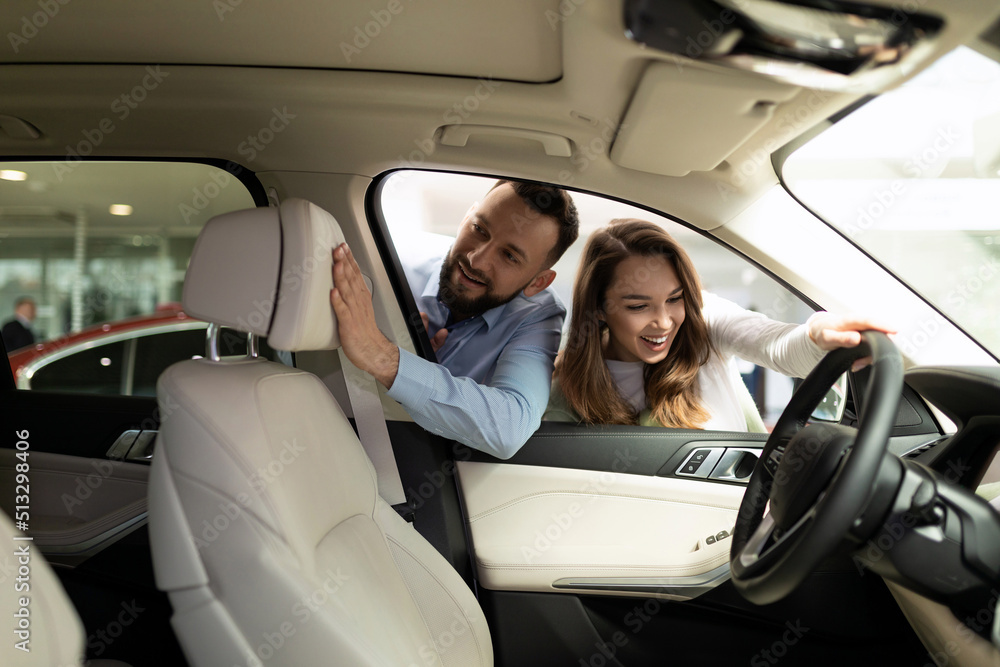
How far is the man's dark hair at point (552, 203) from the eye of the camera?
1807mm

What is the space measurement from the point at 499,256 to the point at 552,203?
0.20 m

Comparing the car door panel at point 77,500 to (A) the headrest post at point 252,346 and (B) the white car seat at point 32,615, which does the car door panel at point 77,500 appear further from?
(B) the white car seat at point 32,615

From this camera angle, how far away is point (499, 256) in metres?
1.84

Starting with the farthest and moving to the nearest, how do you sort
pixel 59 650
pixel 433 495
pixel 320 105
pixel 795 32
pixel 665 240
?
pixel 665 240, pixel 433 495, pixel 320 105, pixel 795 32, pixel 59 650

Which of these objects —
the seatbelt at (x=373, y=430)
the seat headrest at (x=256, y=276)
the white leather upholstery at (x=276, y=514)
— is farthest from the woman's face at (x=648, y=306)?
the seat headrest at (x=256, y=276)

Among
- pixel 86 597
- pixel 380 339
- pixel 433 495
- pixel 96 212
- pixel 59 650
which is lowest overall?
pixel 86 597

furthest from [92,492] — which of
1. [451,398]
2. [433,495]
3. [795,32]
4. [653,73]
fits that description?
[795,32]

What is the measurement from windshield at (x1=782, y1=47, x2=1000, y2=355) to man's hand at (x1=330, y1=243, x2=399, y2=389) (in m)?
0.97

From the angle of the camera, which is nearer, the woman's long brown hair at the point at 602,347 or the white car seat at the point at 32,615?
the white car seat at the point at 32,615

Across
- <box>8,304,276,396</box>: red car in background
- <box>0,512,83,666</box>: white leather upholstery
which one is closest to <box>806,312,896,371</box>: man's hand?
<box>0,512,83,666</box>: white leather upholstery

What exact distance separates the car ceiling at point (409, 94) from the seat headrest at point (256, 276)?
1.45ft

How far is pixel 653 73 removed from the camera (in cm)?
118

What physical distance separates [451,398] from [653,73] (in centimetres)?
73

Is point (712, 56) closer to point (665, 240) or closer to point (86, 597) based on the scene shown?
point (665, 240)
